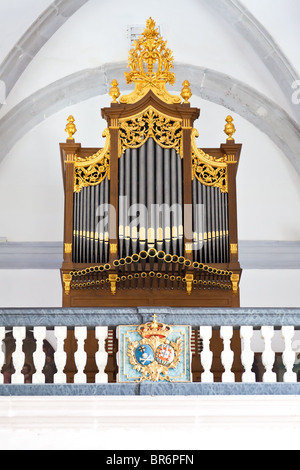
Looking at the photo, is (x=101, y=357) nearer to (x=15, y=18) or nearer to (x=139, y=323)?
(x=139, y=323)

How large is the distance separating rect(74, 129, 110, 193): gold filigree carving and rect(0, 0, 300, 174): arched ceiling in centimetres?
243

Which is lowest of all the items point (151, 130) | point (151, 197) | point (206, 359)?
point (206, 359)

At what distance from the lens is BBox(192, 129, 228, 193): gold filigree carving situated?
31.8 feet

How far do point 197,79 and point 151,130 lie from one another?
2.45m

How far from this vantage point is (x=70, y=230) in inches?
370

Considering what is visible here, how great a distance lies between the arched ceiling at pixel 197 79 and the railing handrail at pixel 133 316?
4596 mm

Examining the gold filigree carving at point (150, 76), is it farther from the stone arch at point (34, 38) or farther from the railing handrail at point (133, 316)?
the railing handrail at point (133, 316)

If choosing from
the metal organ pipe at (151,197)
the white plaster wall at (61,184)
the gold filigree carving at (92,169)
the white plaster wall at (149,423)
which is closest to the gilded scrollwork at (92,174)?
the gold filigree carving at (92,169)

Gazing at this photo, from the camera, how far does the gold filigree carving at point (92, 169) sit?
31.7 feet

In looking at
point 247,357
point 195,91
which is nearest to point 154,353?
point 247,357

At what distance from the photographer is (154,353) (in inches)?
295
